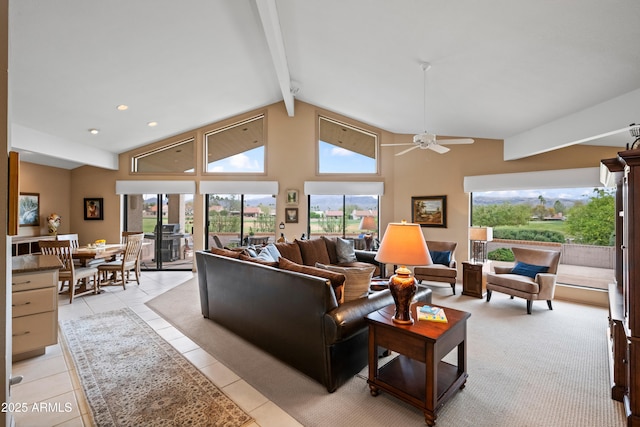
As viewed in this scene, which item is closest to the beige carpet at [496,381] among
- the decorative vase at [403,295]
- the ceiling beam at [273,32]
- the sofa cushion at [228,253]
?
the decorative vase at [403,295]

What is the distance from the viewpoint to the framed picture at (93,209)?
6.70 meters

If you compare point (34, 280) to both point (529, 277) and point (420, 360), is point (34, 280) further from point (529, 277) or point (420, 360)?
point (529, 277)

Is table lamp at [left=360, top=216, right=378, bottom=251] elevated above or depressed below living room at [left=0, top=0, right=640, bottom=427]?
below

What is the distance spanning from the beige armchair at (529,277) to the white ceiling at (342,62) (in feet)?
5.58

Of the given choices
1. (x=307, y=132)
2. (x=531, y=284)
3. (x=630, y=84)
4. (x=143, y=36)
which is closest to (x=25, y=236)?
(x=143, y=36)

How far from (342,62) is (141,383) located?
455 centimetres

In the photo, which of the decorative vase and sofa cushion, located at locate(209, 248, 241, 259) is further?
sofa cushion, located at locate(209, 248, 241, 259)

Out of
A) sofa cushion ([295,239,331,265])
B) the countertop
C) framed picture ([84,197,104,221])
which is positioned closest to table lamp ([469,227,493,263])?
sofa cushion ([295,239,331,265])

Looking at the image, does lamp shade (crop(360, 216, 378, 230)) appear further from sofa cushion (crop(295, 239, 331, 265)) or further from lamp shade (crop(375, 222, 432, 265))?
lamp shade (crop(375, 222, 432, 265))

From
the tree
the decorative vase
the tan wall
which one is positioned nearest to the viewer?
the decorative vase

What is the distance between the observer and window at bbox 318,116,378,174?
22.4ft

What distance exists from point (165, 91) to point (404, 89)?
400 cm

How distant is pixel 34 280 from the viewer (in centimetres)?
269

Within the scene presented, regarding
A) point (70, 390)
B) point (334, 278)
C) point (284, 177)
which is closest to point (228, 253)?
point (334, 278)
